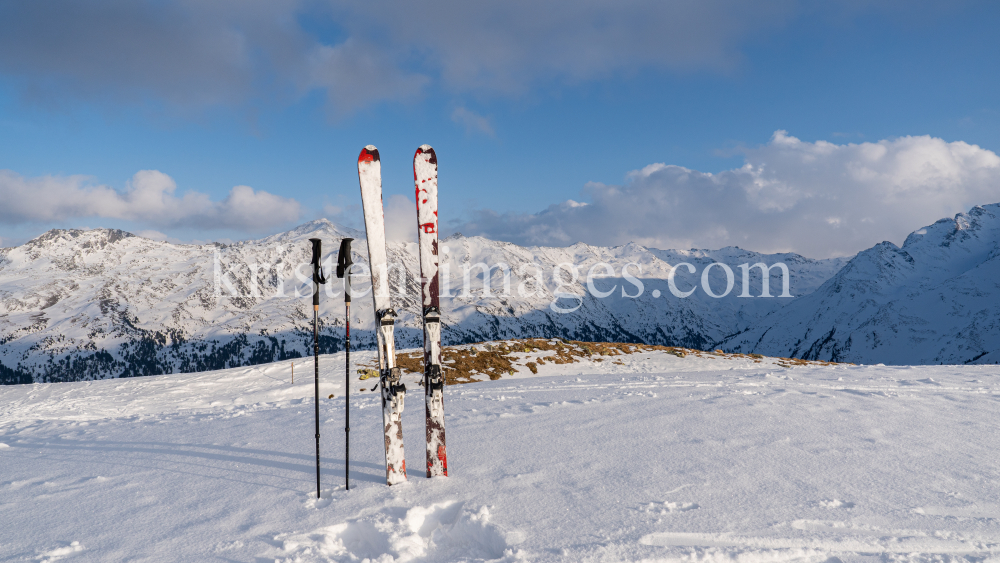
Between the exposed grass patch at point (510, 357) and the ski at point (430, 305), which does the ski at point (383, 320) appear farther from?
the exposed grass patch at point (510, 357)

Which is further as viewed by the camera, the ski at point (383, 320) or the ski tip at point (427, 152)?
the ski tip at point (427, 152)

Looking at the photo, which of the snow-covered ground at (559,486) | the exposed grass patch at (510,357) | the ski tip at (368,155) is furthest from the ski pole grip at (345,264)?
the exposed grass patch at (510,357)

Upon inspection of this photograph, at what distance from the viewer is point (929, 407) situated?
9.10 metres

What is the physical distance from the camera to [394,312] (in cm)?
654

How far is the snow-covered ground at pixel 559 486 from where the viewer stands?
4531mm

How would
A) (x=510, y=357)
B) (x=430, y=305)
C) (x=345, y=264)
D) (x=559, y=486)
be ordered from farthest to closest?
1. (x=510, y=357)
2. (x=430, y=305)
3. (x=345, y=264)
4. (x=559, y=486)

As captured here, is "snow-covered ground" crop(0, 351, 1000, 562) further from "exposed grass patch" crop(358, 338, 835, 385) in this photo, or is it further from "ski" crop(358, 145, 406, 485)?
"exposed grass patch" crop(358, 338, 835, 385)

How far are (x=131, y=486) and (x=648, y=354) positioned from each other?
2289cm

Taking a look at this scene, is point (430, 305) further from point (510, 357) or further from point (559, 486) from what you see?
point (510, 357)

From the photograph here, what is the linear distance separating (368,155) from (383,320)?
2.24m

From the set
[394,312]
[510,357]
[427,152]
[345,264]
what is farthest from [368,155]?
[510,357]

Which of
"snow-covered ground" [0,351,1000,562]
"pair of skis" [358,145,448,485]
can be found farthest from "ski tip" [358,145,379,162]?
"snow-covered ground" [0,351,1000,562]

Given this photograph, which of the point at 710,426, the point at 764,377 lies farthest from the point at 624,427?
the point at 764,377

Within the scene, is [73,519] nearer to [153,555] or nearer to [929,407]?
[153,555]
